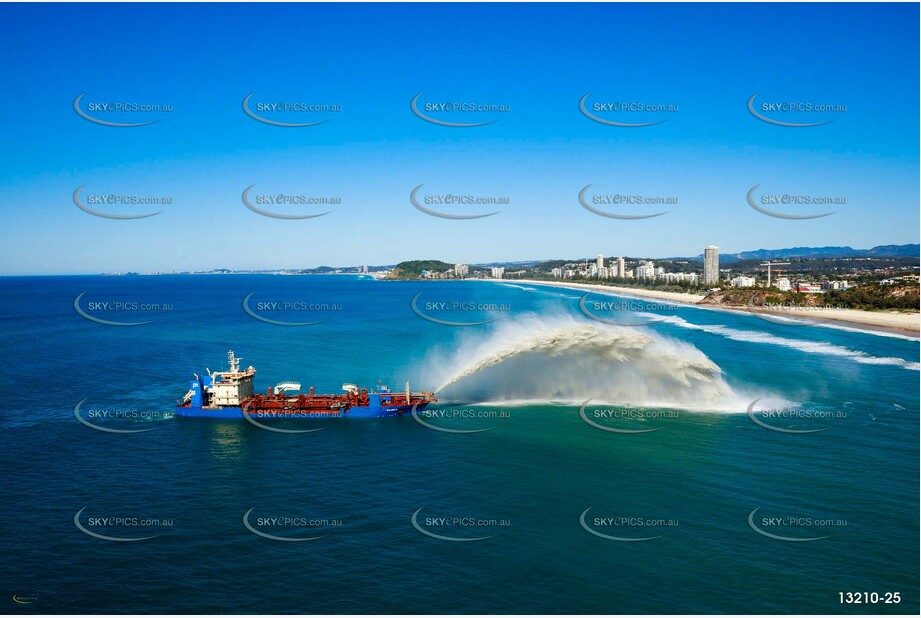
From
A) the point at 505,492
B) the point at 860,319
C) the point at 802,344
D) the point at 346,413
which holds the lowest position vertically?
the point at 505,492

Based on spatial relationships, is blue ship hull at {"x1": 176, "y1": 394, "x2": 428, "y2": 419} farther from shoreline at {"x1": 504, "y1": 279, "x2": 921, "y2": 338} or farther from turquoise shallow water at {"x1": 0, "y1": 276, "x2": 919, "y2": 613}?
shoreline at {"x1": 504, "y1": 279, "x2": 921, "y2": 338}

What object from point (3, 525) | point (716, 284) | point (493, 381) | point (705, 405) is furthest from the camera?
point (716, 284)

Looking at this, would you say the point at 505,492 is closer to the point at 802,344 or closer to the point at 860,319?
the point at 802,344

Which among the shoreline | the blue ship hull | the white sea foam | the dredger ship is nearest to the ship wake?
the dredger ship

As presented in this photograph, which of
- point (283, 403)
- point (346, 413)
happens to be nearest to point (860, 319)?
point (346, 413)

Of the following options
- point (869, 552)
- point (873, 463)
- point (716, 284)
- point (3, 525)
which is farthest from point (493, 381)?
point (716, 284)

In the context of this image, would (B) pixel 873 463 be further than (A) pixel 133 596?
Yes

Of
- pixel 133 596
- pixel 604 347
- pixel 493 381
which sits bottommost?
pixel 133 596

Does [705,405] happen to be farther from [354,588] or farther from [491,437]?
[354,588]
